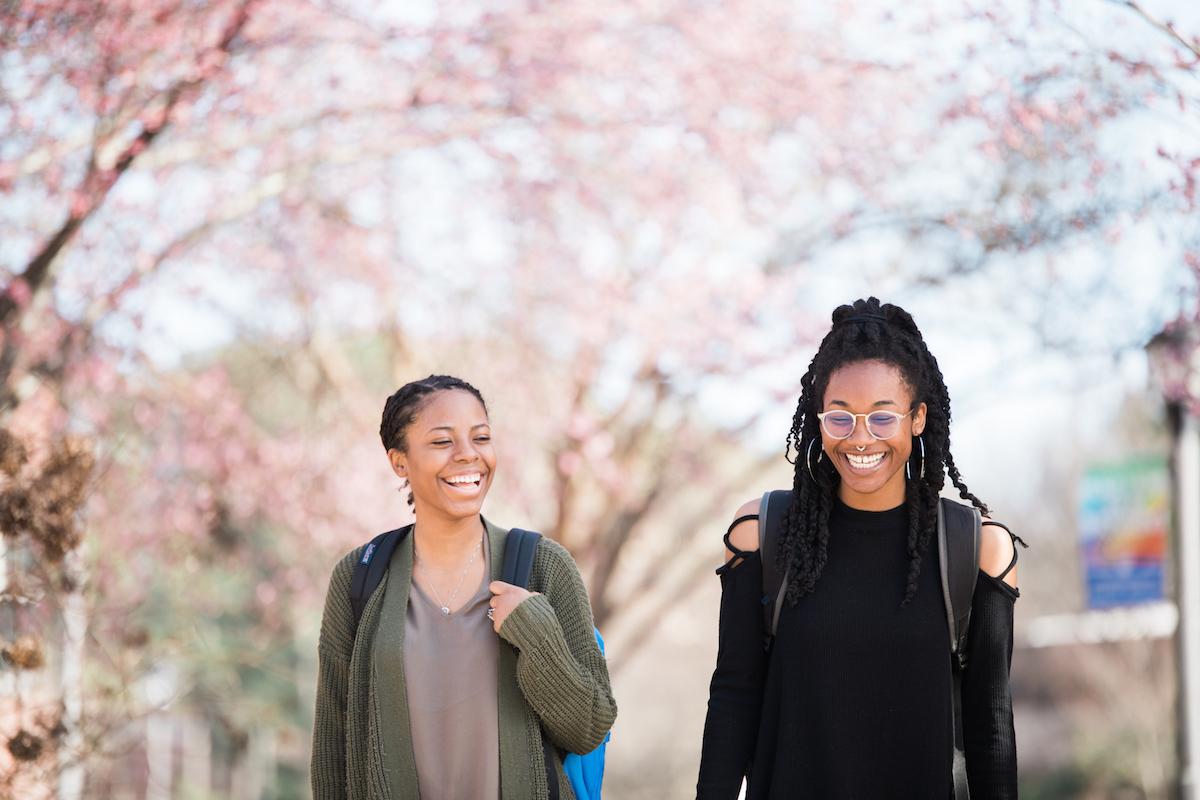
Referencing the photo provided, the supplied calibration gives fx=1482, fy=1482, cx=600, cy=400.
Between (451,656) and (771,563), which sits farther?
(451,656)

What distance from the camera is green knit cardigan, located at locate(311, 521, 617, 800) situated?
3135mm

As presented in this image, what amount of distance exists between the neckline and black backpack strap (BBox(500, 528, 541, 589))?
27.7 inches

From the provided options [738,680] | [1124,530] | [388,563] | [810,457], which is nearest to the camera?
[738,680]

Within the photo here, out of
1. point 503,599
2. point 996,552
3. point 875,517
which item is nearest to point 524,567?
point 503,599

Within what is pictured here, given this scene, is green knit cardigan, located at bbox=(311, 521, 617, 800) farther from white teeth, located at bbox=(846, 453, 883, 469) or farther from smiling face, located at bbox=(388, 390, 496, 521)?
white teeth, located at bbox=(846, 453, 883, 469)

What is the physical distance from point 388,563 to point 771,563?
916 millimetres

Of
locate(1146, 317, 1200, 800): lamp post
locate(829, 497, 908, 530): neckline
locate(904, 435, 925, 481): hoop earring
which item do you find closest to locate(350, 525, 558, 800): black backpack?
locate(829, 497, 908, 530): neckline

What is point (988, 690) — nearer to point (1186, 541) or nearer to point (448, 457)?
point (448, 457)

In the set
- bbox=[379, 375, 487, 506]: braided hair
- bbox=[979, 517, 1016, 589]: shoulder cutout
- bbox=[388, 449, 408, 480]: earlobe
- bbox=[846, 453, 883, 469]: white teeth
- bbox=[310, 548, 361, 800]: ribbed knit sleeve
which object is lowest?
bbox=[310, 548, 361, 800]: ribbed knit sleeve

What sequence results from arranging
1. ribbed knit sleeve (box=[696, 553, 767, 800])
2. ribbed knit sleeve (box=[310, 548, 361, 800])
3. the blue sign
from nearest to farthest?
ribbed knit sleeve (box=[696, 553, 767, 800])
ribbed knit sleeve (box=[310, 548, 361, 800])
the blue sign

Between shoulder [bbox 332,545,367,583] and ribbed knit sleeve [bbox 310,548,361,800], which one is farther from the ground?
shoulder [bbox 332,545,367,583]

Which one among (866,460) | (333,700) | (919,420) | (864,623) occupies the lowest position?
(333,700)

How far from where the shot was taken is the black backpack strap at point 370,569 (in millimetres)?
3332

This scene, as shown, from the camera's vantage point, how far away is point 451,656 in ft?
10.6
